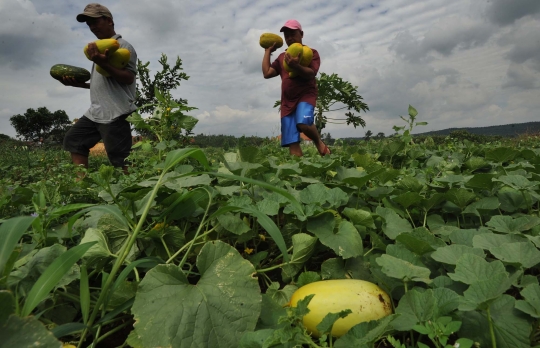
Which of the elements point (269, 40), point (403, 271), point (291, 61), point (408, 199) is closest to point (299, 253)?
point (403, 271)

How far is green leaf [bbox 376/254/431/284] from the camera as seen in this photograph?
104 centimetres

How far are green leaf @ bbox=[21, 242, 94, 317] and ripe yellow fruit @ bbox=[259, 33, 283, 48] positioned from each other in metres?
6.02

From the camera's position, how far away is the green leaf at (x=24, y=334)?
722 millimetres

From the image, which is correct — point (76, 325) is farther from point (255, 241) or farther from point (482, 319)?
point (482, 319)

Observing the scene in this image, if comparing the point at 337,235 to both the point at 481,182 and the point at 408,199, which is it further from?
the point at 481,182

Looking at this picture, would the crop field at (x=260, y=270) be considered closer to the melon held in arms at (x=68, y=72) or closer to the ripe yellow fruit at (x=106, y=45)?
the ripe yellow fruit at (x=106, y=45)

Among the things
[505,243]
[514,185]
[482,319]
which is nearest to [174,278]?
[482,319]

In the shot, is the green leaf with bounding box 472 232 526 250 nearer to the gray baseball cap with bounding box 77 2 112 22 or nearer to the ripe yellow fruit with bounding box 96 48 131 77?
the ripe yellow fruit with bounding box 96 48 131 77

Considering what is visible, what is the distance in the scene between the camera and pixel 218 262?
1119mm

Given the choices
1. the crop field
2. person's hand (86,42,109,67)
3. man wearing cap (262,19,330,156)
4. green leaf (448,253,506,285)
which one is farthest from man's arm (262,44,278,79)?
green leaf (448,253,506,285)

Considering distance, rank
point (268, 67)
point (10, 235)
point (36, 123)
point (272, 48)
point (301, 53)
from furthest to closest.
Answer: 1. point (36, 123)
2. point (272, 48)
3. point (268, 67)
4. point (301, 53)
5. point (10, 235)

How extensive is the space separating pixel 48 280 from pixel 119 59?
14.4ft

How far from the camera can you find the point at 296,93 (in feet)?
19.7

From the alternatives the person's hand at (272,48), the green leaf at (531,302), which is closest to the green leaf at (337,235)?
the green leaf at (531,302)
